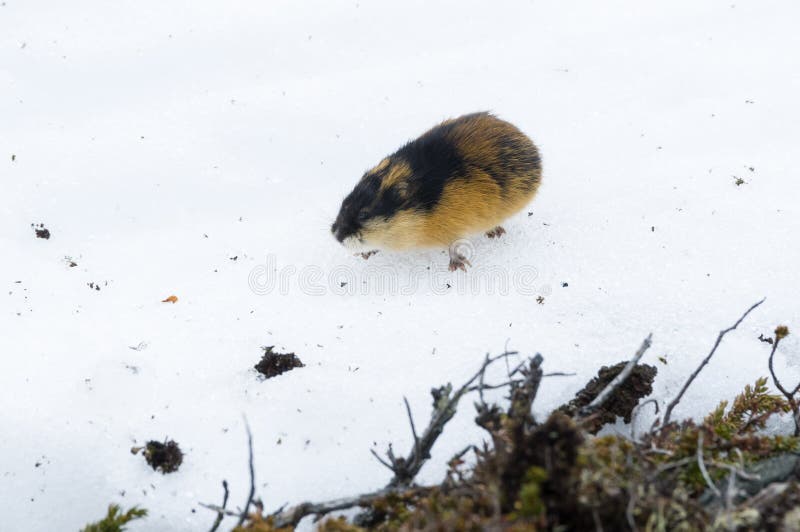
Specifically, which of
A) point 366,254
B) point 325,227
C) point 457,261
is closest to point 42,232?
point 325,227

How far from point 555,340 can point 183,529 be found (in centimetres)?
229

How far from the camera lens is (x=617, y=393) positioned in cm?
353

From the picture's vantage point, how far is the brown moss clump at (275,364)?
151 inches

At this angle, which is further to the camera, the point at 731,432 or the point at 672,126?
the point at 672,126

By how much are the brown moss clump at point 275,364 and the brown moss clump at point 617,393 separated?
5.06ft

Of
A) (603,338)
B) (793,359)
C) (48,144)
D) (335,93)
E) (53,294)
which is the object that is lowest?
(793,359)

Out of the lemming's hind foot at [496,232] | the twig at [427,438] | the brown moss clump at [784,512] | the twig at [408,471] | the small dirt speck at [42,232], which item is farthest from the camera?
the lemming's hind foot at [496,232]

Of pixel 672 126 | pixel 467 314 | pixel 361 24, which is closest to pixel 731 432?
pixel 467 314

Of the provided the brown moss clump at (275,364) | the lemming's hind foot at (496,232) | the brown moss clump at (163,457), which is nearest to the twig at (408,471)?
the brown moss clump at (163,457)

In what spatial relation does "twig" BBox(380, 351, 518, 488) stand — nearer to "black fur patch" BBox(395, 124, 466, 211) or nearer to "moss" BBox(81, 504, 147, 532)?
"moss" BBox(81, 504, 147, 532)

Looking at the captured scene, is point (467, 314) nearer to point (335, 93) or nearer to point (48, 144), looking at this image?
point (335, 93)

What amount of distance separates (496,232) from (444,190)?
558mm

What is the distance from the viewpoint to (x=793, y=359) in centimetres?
386

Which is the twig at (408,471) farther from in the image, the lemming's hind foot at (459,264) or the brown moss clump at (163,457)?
the lemming's hind foot at (459,264)
